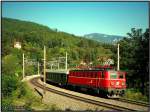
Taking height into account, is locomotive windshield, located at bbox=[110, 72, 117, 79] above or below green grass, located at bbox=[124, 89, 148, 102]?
above

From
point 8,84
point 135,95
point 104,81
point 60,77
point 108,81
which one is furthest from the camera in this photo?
point 60,77

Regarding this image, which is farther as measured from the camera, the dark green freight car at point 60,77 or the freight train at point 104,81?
the dark green freight car at point 60,77

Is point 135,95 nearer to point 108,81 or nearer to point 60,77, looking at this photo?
point 108,81

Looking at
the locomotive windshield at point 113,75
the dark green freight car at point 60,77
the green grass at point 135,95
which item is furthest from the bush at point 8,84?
the dark green freight car at point 60,77

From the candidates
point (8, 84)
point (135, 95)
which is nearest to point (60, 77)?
point (8, 84)

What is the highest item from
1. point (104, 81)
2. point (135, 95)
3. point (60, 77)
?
point (104, 81)

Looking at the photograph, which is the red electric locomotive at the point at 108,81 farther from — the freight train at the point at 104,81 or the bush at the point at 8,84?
the bush at the point at 8,84

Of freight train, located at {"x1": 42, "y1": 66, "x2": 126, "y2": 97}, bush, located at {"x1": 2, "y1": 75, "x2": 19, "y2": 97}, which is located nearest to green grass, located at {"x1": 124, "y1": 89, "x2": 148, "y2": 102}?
freight train, located at {"x1": 42, "y1": 66, "x2": 126, "y2": 97}

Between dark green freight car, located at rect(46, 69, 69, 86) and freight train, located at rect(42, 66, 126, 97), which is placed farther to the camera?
dark green freight car, located at rect(46, 69, 69, 86)

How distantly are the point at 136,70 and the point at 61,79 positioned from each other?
50.8ft

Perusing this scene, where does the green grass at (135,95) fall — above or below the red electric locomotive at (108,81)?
below

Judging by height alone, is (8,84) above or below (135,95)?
above

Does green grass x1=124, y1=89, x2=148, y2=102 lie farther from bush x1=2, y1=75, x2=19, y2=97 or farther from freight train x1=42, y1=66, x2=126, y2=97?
bush x1=2, y1=75, x2=19, y2=97

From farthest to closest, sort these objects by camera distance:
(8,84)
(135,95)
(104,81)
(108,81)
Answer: (8,84), (135,95), (104,81), (108,81)
